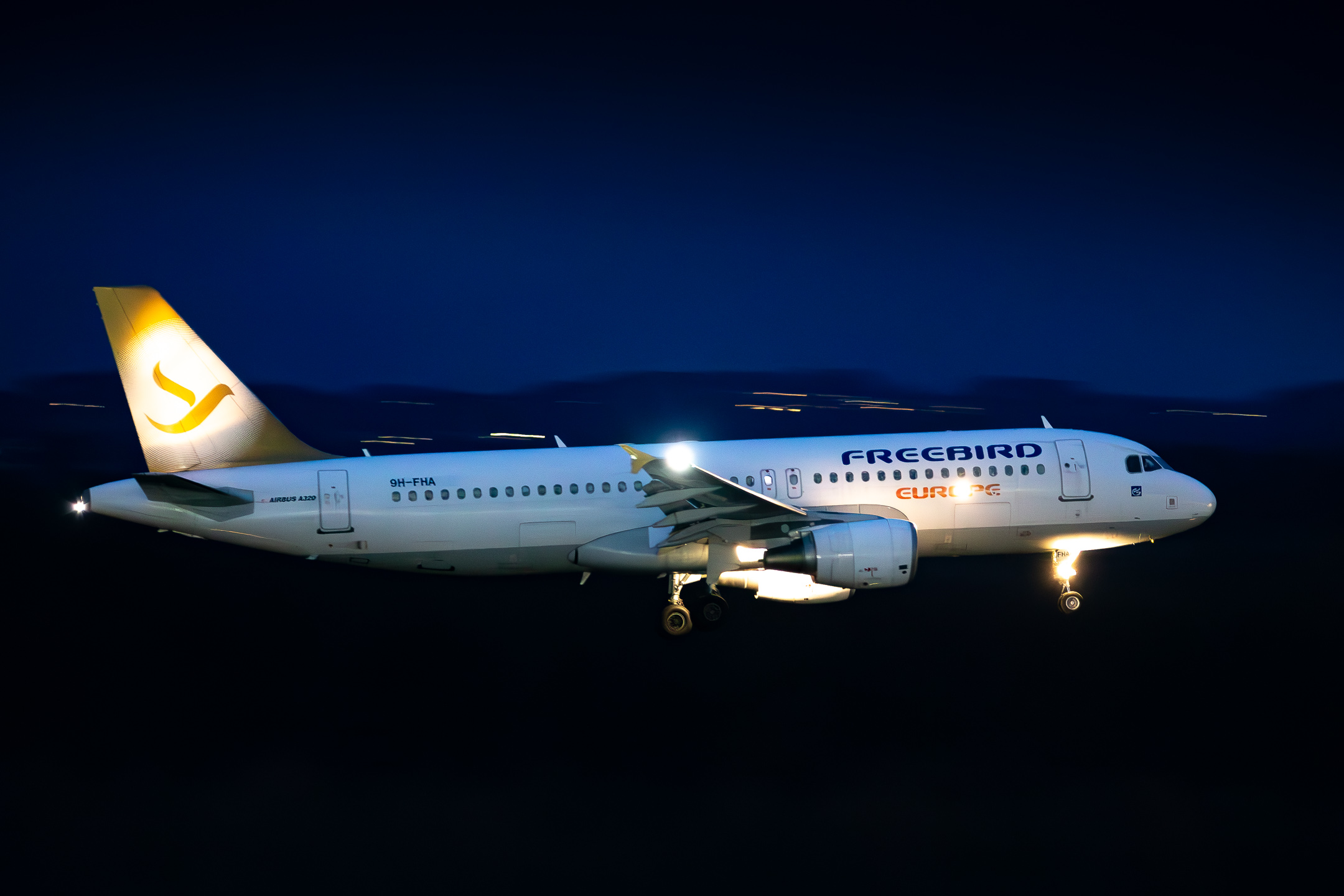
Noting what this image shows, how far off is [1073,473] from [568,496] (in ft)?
38.6

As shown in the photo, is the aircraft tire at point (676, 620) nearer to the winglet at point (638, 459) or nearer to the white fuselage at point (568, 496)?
the white fuselage at point (568, 496)

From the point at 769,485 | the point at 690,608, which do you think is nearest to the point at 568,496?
the point at 690,608

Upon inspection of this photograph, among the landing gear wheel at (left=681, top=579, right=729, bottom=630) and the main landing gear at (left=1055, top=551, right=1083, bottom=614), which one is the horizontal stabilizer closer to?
the landing gear wheel at (left=681, top=579, right=729, bottom=630)

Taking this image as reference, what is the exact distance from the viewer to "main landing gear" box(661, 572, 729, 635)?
23.8 m

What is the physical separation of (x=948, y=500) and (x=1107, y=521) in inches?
163

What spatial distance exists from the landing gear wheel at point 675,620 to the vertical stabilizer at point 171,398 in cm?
952

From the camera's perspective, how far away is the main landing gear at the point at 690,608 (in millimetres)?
23797

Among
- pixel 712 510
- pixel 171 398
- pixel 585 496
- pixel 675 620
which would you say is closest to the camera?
pixel 712 510

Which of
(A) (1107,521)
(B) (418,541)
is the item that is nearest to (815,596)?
(A) (1107,521)

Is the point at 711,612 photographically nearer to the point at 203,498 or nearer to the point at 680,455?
the point at 680,455

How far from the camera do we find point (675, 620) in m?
23.8

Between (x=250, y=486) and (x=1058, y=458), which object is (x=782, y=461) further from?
(x=250, y=486)

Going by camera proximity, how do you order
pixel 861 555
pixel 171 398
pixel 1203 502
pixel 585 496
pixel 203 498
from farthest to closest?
1. pixel 1203 502
2. pixel 171 398
3. pixel 585 496
4. pixel 203 498
5. pixel 861 555

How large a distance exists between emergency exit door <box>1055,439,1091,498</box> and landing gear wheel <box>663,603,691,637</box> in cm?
920
